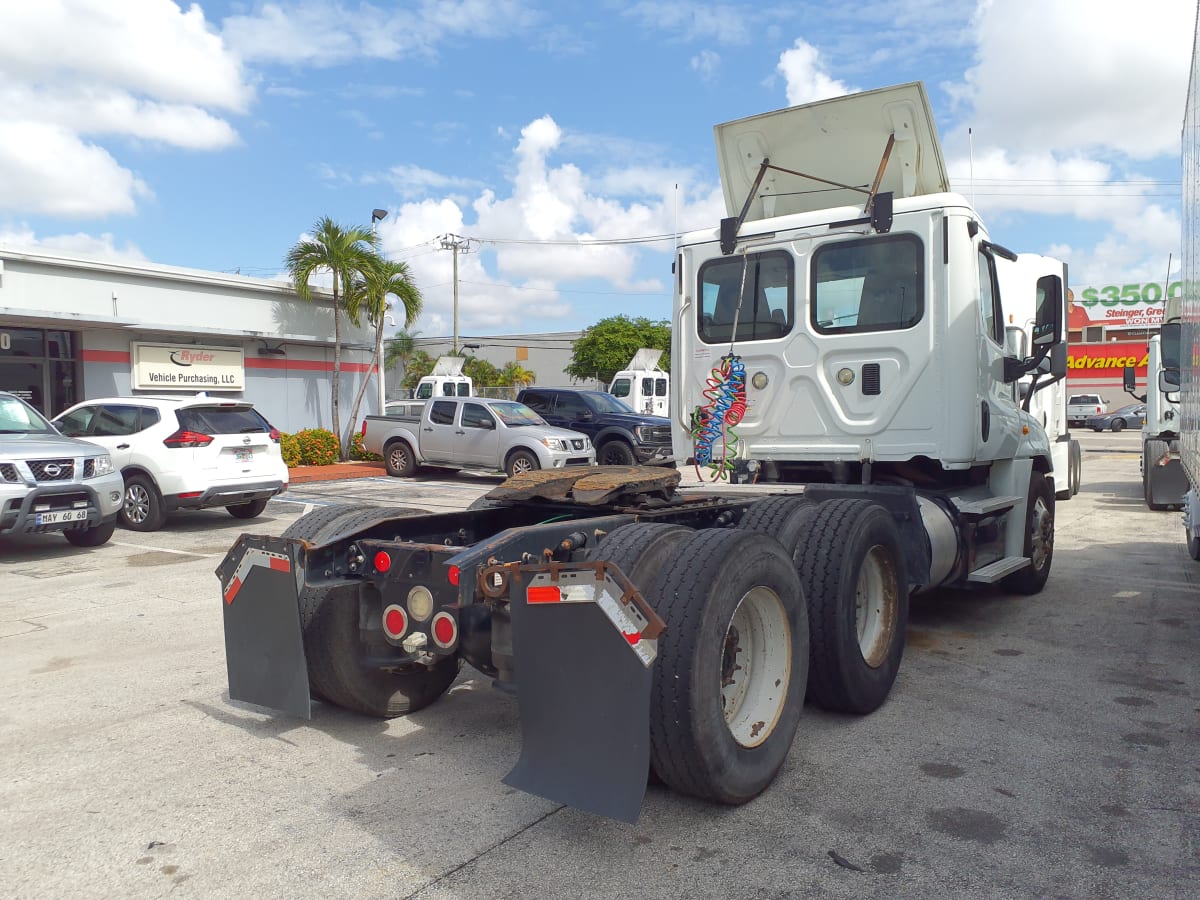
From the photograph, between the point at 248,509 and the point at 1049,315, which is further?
the point at 248,509

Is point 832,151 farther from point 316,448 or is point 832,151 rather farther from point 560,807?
point 316,448

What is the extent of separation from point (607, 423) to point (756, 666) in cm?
1594

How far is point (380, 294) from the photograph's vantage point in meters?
22.0

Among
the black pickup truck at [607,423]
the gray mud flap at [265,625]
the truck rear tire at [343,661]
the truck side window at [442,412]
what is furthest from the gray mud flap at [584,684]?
the truck side window at [442,412]

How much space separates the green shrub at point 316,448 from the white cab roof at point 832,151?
48.5 ft

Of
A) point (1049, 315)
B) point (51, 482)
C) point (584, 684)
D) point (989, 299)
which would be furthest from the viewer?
point (51, 482)

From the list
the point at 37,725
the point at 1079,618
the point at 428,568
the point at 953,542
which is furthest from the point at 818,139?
the point at 37,725

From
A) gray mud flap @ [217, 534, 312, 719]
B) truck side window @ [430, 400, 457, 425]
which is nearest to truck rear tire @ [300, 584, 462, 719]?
gray mud flap @ [217, 534, 312, 719]

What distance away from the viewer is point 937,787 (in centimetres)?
384

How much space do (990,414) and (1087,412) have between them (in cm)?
4284

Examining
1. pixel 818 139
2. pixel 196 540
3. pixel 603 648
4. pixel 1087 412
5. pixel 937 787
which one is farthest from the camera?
pixel 1087 412

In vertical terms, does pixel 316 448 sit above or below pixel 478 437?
below

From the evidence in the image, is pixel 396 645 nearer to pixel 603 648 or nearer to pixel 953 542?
pixel 603 648

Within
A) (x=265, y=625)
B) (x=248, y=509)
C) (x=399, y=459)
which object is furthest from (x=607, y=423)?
(x=265, y=625)
